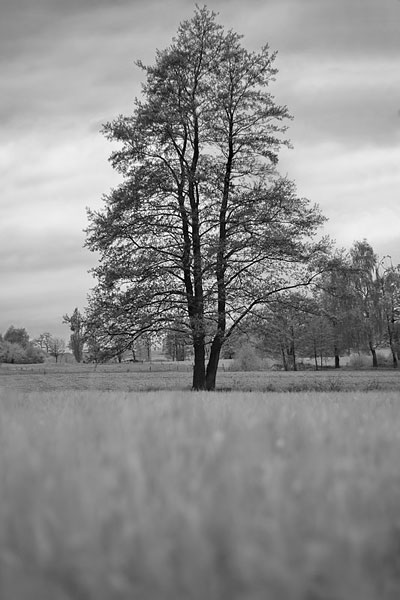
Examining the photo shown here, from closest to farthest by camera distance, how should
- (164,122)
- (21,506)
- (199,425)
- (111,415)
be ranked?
(21,506), (199,425), (111,415), (164,122)

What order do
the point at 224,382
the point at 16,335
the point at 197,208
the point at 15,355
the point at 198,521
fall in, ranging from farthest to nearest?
the point at 16,335 < the point at 15,355 < the point at 224,382 < the point at 197,208 < the point at 198,521

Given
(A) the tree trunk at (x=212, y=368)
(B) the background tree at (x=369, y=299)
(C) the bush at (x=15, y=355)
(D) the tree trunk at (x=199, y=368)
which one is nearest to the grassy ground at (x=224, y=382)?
(D) the tree trunk at (x=199, y=368)

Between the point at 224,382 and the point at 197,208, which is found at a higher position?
the point at 197,208

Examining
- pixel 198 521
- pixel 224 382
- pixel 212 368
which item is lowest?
pixel 224 382

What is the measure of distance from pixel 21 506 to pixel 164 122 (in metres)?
23.0

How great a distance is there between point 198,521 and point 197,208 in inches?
889

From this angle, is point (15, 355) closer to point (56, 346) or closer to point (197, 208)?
point (56, 346)

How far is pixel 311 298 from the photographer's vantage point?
77.6 ft

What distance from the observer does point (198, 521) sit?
1112 millimetres

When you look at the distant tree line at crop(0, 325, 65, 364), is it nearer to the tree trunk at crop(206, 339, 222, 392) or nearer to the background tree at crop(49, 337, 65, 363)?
the background tree at crop(49, 337, 65, 363)

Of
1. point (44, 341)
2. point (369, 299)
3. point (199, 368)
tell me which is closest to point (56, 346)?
point (44, 341)

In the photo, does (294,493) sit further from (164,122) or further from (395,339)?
(395,339)

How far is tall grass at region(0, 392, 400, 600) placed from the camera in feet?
3.27

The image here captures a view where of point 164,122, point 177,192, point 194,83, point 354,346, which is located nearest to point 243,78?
point 194,83
